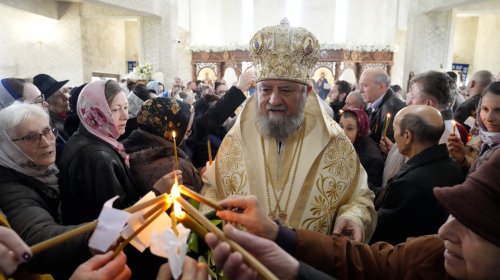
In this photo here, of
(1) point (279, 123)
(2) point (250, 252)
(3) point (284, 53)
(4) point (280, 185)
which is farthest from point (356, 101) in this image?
(2) point (250, 252)

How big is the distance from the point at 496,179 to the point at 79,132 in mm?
2397

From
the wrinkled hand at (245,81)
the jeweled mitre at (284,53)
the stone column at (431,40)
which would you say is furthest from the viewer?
the stone column at (431,40)

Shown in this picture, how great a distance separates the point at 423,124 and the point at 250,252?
190 cm

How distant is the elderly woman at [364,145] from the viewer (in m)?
3.40

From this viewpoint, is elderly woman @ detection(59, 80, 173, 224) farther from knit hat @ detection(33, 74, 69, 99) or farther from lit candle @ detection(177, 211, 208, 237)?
knit hat @ detection(33, 74, 69, 99)

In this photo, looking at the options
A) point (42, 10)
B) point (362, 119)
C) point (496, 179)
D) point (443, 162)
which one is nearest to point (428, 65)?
point (362, 119)

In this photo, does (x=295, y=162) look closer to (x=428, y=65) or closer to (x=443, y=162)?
(x=443, y=162)

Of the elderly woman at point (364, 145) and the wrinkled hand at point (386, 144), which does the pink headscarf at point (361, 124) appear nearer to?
the elderly woman at point (364, 145)

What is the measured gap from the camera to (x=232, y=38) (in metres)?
25.2

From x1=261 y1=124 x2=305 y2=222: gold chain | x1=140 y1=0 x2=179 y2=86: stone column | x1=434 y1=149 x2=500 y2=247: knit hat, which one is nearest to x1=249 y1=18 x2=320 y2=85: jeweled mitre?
x1=261 y1=124 x2=305 y2=222: gold chain

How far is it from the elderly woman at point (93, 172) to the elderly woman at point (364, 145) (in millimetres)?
2053

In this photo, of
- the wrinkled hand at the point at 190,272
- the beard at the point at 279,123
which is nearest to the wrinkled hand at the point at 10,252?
the wrinkled hand at the point at 190,272

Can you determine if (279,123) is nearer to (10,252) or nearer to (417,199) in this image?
(417,199)

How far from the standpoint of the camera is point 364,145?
12.1ft
